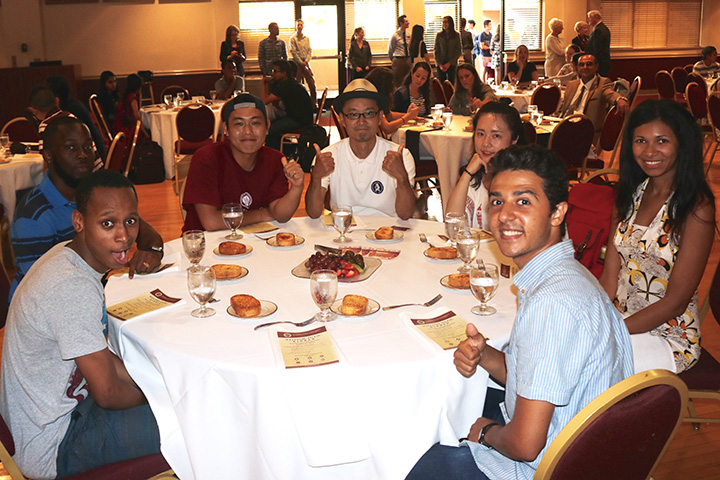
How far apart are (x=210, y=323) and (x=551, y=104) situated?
7443 mm

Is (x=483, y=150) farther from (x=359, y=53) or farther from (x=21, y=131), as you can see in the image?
(x=359, y=53)

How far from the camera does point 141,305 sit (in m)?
2.11

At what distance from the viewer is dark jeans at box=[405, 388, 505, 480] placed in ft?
5.65

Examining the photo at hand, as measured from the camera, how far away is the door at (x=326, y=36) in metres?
14.5

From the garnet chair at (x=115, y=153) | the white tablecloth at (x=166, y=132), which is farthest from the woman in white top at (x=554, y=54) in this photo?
the garnet chair at (x=115, y=153)

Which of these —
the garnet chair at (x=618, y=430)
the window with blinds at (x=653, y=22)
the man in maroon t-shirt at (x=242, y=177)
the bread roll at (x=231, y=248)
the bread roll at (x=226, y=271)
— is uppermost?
the window with blinds at (x=653, y=22)

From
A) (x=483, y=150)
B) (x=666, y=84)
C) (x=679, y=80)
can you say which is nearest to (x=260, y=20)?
(x=666, y=84)

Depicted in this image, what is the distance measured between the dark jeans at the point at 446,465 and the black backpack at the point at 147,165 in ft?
22.1

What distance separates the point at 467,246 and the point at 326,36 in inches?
529

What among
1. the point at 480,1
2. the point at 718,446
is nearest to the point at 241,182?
the point at 718,446

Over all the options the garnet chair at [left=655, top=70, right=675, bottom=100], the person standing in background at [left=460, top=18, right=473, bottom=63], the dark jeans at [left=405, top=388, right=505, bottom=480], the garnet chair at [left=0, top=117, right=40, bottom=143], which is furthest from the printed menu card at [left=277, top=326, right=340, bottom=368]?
the person standing in background at [left=460, top=18, right=473, bottom=63]

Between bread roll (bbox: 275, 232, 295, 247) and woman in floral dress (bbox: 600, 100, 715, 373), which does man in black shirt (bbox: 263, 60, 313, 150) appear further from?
woman in floral dress (bbox: 600, 100, 715, 373)

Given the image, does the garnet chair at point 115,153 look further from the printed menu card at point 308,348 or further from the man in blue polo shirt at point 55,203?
the printed menu card at point 308,348

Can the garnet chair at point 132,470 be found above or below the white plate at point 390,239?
below
